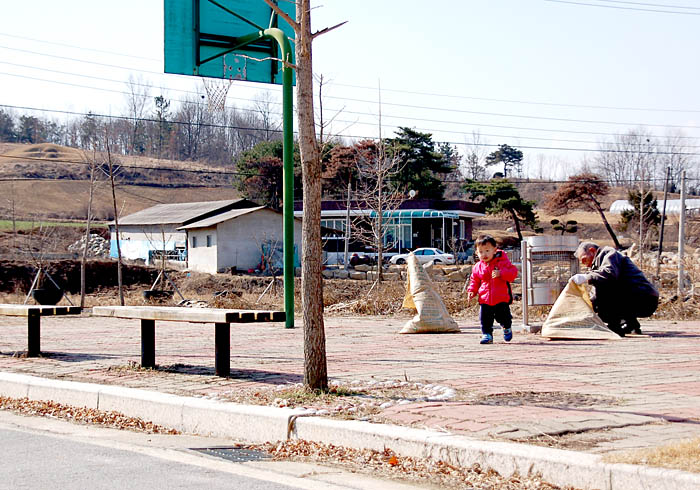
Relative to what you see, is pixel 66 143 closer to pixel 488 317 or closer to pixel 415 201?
pixel 415 201

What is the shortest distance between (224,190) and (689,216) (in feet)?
192

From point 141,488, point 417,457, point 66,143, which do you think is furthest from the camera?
point 66,143

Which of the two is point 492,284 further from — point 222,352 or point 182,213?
point 182,213

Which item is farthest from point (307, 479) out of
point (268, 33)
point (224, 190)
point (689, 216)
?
point (224, 190)

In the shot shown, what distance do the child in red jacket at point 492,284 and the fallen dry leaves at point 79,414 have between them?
18.5 feet

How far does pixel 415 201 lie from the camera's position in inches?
2445

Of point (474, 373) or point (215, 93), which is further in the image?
point (215, 93)

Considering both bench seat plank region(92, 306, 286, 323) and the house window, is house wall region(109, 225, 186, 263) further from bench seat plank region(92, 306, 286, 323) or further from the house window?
bench seat plank region(92, 306, 286, 323)

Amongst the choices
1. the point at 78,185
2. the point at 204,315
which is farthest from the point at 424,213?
the point at 78,185

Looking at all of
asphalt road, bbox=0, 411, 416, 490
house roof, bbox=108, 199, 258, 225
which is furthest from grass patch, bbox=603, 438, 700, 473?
house roof, bbox=108, 199, 258, 225

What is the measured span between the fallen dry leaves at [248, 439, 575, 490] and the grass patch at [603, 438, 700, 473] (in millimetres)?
419

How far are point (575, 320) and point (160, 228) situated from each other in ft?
152

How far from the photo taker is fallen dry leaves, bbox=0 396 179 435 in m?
6.92

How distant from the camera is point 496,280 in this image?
1141 centimetres
